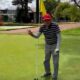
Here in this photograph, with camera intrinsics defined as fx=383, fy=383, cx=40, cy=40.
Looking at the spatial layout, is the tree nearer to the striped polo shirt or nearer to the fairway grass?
the fairway grass

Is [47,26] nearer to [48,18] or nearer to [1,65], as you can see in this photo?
[48,18]

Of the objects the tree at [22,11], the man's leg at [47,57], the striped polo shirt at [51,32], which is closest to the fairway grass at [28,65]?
the man's leg at [47,57]

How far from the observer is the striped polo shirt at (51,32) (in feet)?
32.2

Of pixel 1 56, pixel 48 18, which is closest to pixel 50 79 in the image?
pixel 48 18

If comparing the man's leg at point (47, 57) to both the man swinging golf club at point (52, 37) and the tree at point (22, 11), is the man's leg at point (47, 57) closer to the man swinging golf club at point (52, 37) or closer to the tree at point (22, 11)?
the man swinging golf club at point (52, 37)

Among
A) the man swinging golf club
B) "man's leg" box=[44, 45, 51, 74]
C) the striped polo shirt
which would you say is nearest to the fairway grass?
"man's leg" box=[44, 45, 51, 74]

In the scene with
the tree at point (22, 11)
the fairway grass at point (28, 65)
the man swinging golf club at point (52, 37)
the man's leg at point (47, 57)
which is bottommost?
the tree at point (22, 11)

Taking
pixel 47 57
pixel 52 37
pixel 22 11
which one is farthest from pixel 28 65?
pixel 22 11

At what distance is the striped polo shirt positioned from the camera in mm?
9828

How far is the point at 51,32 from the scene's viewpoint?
988 cm

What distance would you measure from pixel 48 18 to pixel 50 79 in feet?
6.10

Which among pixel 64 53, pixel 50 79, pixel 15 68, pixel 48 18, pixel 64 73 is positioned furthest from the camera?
pixel 64 53

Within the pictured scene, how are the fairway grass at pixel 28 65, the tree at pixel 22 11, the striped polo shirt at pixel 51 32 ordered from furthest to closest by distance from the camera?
1. the tree at pixel 22 11
2. the fairway grass at pixel 28 65
3. the striped polo shirt at pixel 51 32

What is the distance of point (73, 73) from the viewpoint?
38.1 feet
